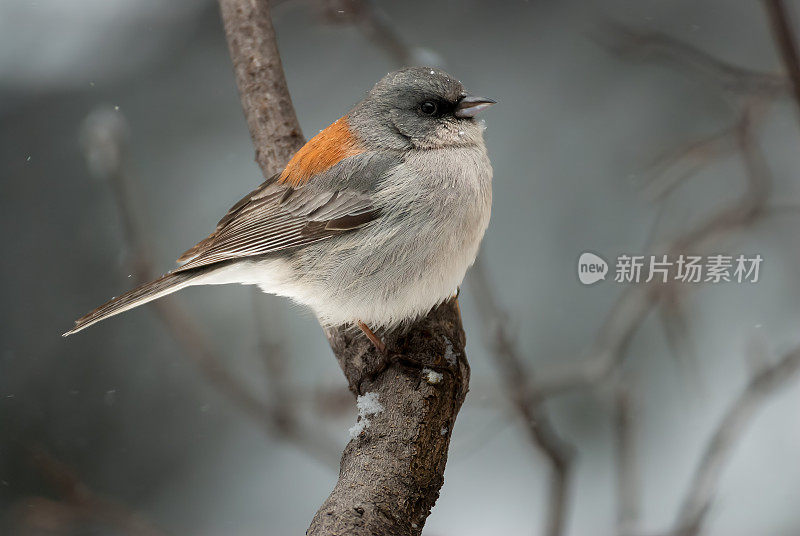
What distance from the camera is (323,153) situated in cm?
231

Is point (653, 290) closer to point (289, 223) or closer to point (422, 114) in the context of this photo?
point (422, 114)

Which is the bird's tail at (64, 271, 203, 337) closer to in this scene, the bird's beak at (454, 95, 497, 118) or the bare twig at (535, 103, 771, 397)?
the bird's beak at (454, 95, 497, 118)

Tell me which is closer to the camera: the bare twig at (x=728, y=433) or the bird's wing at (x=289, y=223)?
the bird's wing at (x=289, y=223)

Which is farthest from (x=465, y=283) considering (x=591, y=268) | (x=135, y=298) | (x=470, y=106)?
(x=135, y=298)

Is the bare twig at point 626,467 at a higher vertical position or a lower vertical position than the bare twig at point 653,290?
lower

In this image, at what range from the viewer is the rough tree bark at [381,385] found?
5.32 feet

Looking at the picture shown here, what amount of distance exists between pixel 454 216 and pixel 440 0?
1.88 m

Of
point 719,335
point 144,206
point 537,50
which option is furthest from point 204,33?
point 719,335

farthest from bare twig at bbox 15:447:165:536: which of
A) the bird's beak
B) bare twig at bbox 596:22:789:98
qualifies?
bare twig at bbox 596:22:789:98

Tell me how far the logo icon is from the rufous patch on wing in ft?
5.01

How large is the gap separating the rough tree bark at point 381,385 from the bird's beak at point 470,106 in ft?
2.10

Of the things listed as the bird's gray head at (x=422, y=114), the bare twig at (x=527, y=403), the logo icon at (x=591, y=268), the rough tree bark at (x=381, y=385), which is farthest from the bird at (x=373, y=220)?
the logo icon at (x=591, y=268)

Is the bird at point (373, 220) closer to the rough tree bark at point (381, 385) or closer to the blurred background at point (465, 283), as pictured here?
the rough tree bark at point (381, 385)

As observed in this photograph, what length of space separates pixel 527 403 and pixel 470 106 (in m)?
1.17
